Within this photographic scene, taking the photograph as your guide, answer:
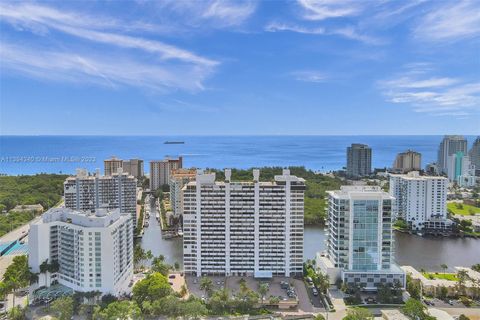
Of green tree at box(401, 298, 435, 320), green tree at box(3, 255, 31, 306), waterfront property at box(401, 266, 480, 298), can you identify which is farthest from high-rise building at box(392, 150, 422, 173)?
Answer: green tree at box(3, 255, 31, 306)

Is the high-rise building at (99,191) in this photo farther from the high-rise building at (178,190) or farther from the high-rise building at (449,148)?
the high-rise building at (449,148)

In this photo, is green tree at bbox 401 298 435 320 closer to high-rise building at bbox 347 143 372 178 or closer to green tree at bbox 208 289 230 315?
green tree at bbox 208 289 230 315

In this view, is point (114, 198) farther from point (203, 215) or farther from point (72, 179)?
point (203, 215)

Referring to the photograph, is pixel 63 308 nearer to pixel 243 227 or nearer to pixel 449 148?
pixel 243 227

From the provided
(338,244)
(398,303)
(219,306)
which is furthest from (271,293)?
(398,303)

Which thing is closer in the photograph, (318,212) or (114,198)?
(114,198)

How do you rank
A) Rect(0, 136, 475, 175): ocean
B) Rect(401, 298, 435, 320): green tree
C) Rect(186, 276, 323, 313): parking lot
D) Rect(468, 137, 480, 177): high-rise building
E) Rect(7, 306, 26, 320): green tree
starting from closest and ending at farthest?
Rect(401, 298, 435, 320): green tree, Rect(7, 306, 26, 320): green tree, Rect(186, 276, 323, 313): parking lot, Rect(468, 137, 480, 177): high-rise building, Rect(0, 136, 475, 175): ocean
